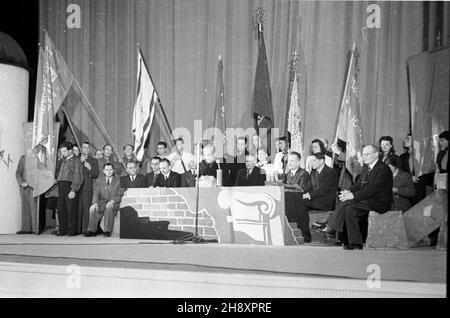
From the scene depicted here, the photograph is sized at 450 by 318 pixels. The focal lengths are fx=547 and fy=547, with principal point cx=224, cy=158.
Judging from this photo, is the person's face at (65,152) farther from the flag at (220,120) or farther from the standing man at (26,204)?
the flag at (220,120)

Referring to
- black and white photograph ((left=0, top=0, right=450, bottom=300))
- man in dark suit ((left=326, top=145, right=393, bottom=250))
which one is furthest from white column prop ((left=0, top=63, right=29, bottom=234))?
man in dark suit ((left=326, top=145, right=393, bottom=250))

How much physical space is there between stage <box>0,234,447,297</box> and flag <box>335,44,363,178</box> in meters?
1.52

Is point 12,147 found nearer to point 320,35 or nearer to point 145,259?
point 145,259

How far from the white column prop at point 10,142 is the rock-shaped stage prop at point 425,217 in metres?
5.02

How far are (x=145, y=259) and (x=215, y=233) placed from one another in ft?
3.11

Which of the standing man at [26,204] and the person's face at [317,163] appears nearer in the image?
the person's face at [317,163]

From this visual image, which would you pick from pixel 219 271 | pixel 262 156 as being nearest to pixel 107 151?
pixel 262 156

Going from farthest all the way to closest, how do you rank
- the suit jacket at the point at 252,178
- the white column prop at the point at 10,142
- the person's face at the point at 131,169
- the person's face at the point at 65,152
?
the white column prop at the point at 10,142, the person's face at the point at 65,152, the person's face at the point at 131,169, the suit jacket at the point at 252,178

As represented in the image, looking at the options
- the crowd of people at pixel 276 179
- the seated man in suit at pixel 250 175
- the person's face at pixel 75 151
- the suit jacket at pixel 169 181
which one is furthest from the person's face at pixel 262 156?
the person's face at pixel 75 151

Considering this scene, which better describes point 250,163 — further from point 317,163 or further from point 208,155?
point 317,163

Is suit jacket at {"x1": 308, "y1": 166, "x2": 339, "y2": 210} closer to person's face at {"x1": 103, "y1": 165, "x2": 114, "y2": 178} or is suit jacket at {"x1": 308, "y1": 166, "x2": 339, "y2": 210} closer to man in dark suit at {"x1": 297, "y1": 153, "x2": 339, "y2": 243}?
man in dark suit at {"x1": 297, "y1": 153, "x2": 339, "y2": 243}

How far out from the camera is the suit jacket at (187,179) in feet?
21.2

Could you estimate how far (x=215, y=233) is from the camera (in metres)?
5.49
